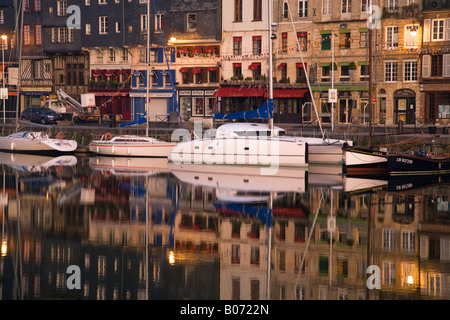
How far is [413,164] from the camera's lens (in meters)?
36.7

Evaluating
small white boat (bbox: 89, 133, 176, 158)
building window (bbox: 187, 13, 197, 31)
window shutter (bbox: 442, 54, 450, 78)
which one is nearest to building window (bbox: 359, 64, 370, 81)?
window shutter (bbox: 442, 54, 450, 78)

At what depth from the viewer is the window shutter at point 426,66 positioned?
54719 millimetres

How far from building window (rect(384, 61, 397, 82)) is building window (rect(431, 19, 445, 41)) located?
335 centimetres

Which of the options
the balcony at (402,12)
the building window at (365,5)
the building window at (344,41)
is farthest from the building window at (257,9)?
the balcony at (402,12)

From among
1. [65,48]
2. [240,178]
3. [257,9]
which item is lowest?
[240,178]

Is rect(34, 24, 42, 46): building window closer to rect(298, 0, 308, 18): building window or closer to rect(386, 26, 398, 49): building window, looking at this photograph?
rect(298, 0, 308, 18): building window

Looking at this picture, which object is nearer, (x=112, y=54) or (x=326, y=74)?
(x=326, y=74)

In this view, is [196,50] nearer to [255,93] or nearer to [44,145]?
[255,93]

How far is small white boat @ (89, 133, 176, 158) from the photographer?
1799 inches

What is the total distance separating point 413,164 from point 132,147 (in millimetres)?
17224

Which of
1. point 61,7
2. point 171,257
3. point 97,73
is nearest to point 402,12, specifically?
point 97,73

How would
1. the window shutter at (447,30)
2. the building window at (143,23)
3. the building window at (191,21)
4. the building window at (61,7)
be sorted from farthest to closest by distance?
1. the building window at (61,7)
2. the building window at (143,23)
3. the building window at (191,21)
4. the window shutter at (447,30)

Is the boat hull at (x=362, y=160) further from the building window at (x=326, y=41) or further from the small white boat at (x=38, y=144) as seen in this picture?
the building window at (x=326, y=41)

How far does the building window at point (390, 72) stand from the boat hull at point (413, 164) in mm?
20201
